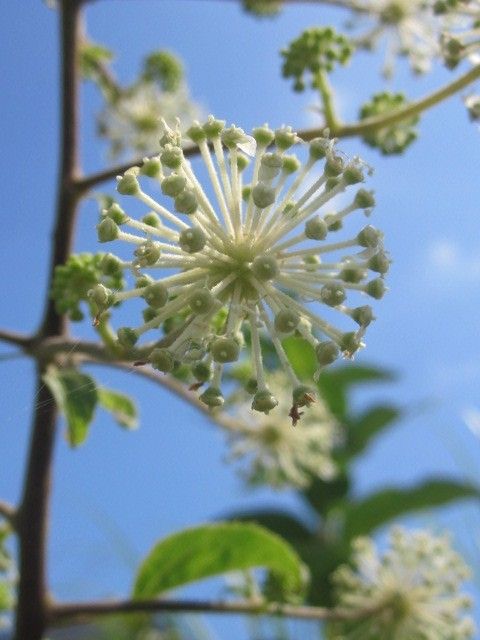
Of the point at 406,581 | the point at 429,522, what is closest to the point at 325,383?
the point at 429,522

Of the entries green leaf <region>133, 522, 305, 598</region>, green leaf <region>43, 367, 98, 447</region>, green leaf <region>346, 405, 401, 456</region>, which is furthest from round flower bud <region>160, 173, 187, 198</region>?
green leaf <region>346, 405, 401, 456</region>

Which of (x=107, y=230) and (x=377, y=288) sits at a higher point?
(x=107, y=230)

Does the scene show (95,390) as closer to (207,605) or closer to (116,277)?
(116,277)

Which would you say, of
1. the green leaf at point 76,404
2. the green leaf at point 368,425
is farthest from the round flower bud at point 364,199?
the green leaf at point 368,425

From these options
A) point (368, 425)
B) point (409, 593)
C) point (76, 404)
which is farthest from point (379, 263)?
point (368, 425)

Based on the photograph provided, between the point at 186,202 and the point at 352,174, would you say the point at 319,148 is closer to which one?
the point at 352,174

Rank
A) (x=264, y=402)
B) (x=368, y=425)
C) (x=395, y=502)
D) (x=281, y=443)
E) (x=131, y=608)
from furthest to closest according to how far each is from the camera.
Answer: (x=368, y=425), (x=395, y=502), (x=281, y=443), (x=131, y=608), (x=264, y=402)

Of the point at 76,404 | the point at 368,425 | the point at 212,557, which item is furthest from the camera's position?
the point at 368,425

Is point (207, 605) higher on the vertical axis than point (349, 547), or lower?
lower
